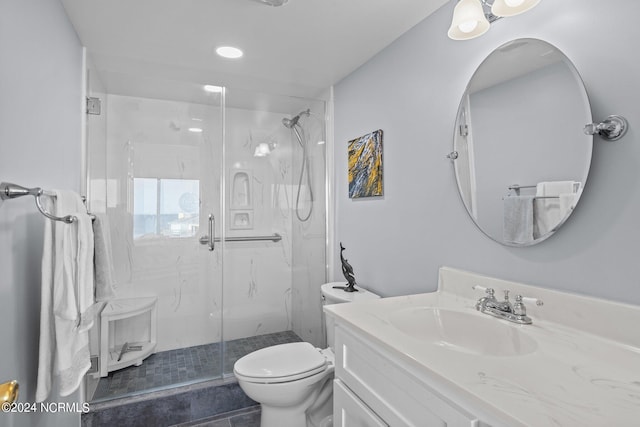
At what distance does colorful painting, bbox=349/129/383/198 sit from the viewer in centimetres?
209

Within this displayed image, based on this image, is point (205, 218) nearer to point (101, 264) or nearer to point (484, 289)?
point (101, 264)

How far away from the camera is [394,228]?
194 cm

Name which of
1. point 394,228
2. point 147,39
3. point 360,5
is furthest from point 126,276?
point 360,5

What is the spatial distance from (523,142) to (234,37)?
5.36 feet

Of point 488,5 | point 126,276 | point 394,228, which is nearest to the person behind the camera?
point 488,5

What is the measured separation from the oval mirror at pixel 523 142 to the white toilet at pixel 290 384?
114 centimetres

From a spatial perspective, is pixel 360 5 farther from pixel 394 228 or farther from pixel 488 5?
pixel 394 228

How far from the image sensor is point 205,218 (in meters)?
2.67

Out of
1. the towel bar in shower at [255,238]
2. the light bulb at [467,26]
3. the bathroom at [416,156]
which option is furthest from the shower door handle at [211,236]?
the light bulb at [467,26]

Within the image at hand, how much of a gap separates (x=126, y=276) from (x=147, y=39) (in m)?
1.68

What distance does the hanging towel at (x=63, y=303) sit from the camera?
118cm

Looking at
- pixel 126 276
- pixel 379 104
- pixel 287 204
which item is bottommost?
pixel 126 276

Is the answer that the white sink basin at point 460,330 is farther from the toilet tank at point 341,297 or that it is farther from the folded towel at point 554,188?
the toilet tank at point 341,297

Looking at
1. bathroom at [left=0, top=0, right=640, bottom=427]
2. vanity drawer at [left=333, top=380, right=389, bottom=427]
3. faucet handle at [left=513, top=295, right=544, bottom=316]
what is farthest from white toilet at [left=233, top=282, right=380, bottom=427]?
faucet handle at [left=513, top=295, right=544, bottom=316]
